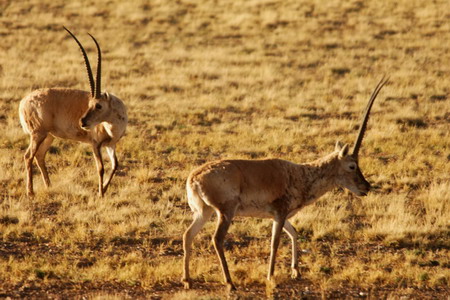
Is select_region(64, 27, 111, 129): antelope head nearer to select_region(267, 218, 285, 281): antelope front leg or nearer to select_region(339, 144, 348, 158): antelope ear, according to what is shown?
select_region(339, 144, 348, 158): antelope ear

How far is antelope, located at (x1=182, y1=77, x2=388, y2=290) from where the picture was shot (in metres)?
8.91

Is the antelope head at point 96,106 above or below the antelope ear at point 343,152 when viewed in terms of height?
above

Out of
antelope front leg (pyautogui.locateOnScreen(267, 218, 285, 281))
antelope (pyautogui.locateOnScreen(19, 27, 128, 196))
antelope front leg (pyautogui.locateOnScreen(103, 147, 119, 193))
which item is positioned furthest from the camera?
antelope (pyautogui.locateOnScreen(19, 27, 128, 196))

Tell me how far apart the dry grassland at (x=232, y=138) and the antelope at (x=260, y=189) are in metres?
0.67

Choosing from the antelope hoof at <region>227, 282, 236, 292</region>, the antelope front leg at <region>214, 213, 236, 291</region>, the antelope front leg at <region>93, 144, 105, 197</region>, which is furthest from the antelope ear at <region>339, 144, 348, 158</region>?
the antelope front leg at <region>93, 144, 105, 197</region>

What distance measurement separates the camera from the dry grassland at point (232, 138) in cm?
983

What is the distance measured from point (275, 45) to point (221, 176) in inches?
956

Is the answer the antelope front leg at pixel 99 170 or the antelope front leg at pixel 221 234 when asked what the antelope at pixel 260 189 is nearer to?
the antelope front leg at pixel 221 234

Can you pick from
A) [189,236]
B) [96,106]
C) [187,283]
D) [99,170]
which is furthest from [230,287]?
[96,106]

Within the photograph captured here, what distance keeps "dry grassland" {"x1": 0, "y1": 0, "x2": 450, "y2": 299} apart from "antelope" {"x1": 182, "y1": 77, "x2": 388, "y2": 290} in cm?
67

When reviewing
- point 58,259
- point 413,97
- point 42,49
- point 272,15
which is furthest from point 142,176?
point 272,15

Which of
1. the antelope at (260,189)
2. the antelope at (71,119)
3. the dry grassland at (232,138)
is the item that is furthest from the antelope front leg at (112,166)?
the antelope at (260,189)

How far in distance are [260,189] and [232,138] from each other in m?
9.60

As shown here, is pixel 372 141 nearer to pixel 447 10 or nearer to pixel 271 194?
pixel 271 194
